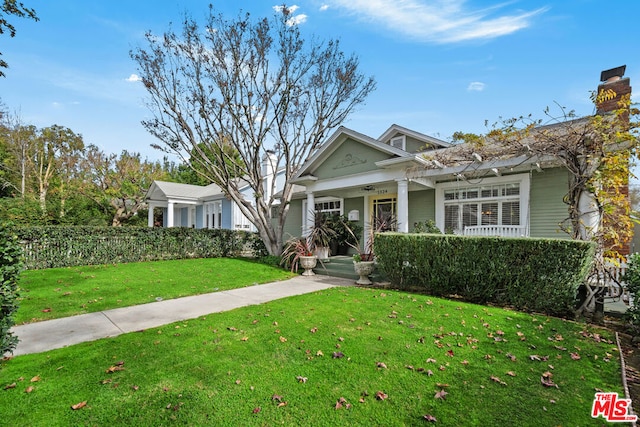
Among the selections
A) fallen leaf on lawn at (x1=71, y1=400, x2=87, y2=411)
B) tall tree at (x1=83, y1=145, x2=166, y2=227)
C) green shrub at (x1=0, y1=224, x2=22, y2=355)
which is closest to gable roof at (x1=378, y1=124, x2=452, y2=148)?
green shrub at (x1=0, y1=224, x2=22, y2=355)

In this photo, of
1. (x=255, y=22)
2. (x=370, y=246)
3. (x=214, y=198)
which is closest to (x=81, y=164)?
(x=214, y=198)

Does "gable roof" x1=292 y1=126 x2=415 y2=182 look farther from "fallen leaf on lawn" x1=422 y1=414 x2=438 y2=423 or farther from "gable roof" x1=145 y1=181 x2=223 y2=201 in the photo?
"gable roof" x1=145 y1=181 x2=223 y2=201

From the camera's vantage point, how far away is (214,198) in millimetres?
21453

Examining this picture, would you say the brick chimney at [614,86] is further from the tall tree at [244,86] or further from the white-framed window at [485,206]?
the tall tree at [244,86]

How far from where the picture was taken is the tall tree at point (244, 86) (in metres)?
12.6

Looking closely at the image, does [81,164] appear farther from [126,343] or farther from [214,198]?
[126,343]

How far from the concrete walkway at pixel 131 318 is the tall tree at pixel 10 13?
419cm

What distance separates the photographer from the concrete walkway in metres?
4.49

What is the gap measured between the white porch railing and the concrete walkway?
218 inches

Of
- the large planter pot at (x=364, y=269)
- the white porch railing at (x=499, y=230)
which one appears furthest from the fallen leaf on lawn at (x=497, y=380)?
the white porch railing at (x=499, y=230)

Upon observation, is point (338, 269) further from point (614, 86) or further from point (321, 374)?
point (614, 86)

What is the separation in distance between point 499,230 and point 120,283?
11.5 m

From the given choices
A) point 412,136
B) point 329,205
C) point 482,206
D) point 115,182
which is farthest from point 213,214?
point 482,206

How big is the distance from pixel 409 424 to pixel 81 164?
30212mm
